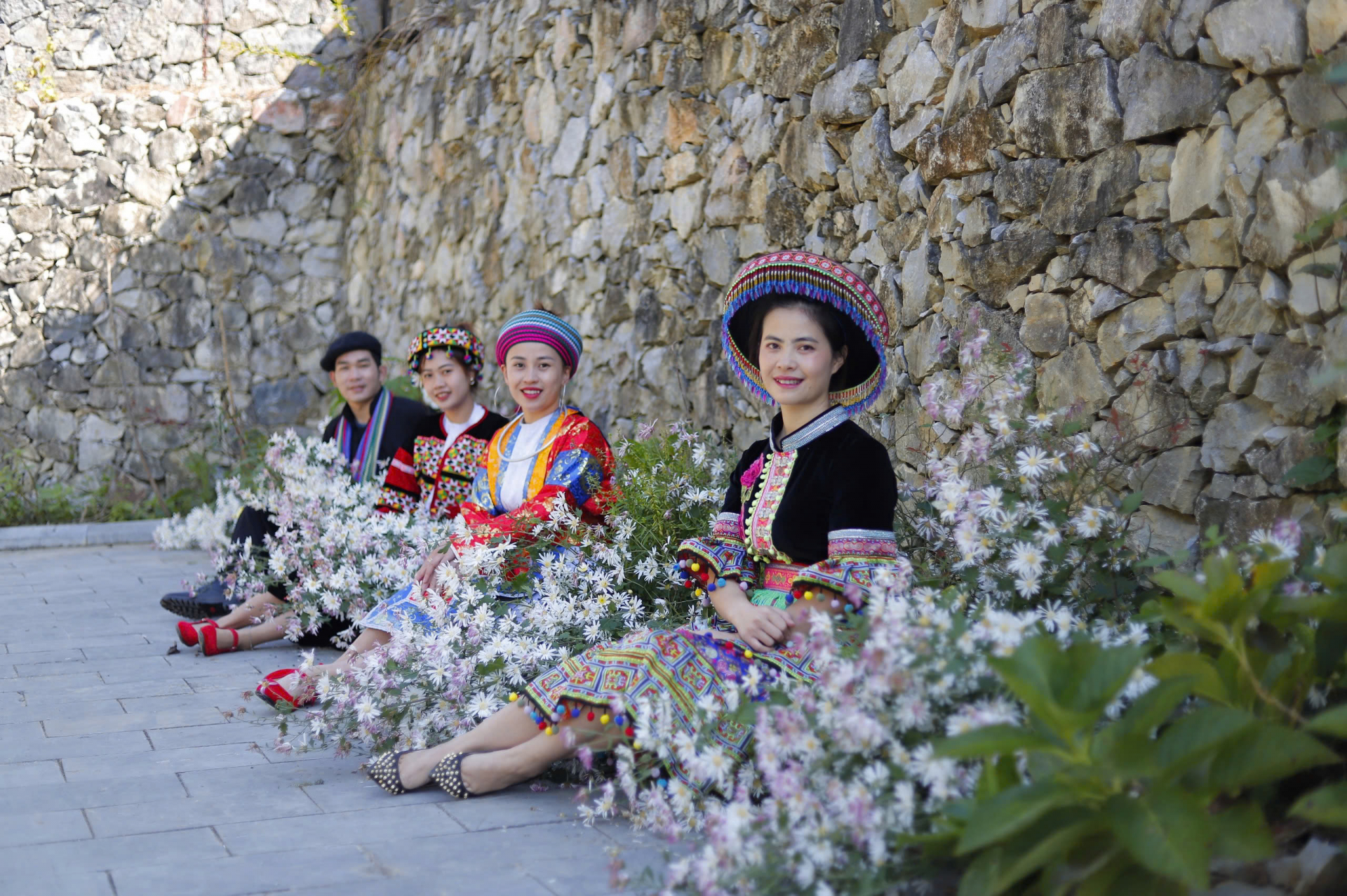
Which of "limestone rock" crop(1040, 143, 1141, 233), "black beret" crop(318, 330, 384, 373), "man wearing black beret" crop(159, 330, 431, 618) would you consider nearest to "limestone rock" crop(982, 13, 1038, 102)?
"limestone rock" crop(1040, 143, 1141, 233)

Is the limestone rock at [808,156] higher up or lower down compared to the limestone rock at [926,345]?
higher up

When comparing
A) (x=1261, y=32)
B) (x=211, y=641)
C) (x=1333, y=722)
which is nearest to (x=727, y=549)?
(x=1333, y=722)

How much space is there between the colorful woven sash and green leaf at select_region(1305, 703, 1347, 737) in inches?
157

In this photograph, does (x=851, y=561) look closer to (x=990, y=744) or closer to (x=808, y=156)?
(x=990, y=744)

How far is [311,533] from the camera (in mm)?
4449

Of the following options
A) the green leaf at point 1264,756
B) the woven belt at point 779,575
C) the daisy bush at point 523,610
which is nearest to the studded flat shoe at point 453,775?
the daisy bush at point 523,610

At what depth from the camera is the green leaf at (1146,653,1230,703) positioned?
5.94 ft

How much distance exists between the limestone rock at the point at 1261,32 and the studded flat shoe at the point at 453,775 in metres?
2.27

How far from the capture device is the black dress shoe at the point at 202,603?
16.1 ft

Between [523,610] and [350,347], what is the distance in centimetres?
225

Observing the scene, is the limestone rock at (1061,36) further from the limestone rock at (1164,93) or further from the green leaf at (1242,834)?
the green leaf at (1242,834)

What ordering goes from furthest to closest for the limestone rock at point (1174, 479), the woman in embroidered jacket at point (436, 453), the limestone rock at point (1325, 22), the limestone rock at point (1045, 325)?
1. the woman in embroidered jacket at point (436, 453)
2. the limestone rock at point (1045, 325)
3. the limestone rock at point (1174, 479)
4. the limestone rock at point (1325, 22)

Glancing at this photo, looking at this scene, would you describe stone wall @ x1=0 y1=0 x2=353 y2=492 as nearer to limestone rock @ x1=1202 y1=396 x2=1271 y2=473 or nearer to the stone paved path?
the stone paved path

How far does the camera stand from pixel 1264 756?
1.67 m
